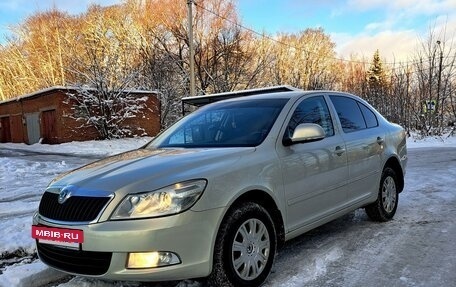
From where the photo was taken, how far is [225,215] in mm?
3303

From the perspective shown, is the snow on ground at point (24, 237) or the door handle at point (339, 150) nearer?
the snow on ground at point (24, 237)

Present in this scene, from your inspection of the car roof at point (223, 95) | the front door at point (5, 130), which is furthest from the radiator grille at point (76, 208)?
the front door at point (5, 130)

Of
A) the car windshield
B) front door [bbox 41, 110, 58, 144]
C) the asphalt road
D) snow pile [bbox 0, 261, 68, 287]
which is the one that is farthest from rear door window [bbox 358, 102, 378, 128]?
front door [bbox 41, 110, 58, 144]

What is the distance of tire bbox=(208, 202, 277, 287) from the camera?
10.8 ft

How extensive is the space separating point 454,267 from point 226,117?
2.50 m

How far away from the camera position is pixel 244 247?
3.48 metres

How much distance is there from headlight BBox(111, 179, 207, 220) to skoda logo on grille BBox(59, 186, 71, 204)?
456 mm

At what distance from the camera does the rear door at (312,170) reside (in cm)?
395

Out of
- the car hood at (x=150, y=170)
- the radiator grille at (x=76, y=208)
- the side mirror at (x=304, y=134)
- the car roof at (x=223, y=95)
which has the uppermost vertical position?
the car roof at (x=223, y=95)

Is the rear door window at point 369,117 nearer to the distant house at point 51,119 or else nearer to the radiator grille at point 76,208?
the radiator grille at point 76,208

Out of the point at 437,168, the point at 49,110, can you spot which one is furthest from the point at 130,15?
the point at 437,168

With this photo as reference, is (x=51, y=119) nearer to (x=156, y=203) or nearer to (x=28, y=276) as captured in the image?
(x=28, y=276)

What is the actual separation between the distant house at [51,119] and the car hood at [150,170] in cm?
2260

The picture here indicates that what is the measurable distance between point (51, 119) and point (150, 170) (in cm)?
2502
